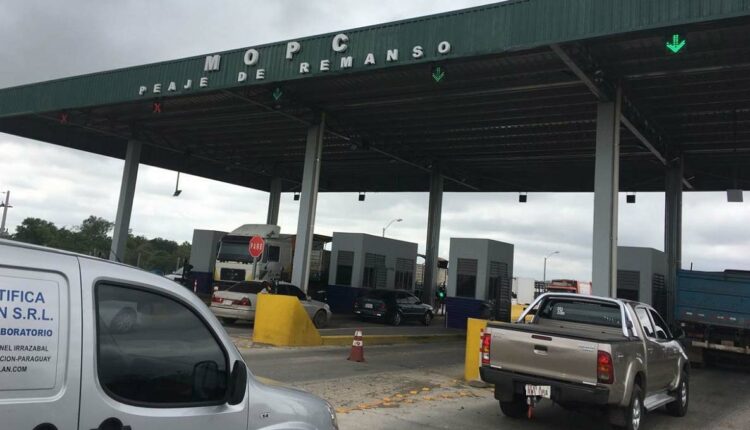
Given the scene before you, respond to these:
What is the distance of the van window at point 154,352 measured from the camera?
250 centimetres

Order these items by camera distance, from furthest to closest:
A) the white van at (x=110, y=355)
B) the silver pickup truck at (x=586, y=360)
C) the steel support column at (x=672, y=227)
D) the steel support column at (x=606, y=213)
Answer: the steel support column at (x=672, y=227) → the steel support column at (x=606, y=213) → the silver pickup truck at (x=586, y=360) → the white van at (x=110, y=355)

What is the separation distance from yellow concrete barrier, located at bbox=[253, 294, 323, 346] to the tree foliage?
3316 millimetres

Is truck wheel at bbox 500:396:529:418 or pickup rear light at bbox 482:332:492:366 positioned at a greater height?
pickup rear light at bbox 482:332:492:366

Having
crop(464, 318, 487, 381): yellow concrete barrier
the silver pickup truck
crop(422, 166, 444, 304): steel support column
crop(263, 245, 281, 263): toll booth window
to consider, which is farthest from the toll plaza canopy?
the silver pickup truck

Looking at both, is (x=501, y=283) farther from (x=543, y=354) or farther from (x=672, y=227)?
(x=543, y=354)

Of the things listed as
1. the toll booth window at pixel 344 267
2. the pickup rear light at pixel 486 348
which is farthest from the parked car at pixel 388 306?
the pickup rear light at pixel 486 348

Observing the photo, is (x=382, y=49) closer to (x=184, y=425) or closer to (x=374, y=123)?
(x=374, y=123)

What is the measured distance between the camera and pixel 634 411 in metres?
6.98

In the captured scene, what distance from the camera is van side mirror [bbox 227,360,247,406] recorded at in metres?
2.93

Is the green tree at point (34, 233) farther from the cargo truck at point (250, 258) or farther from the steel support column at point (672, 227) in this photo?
the steel support column at point (672, 227)

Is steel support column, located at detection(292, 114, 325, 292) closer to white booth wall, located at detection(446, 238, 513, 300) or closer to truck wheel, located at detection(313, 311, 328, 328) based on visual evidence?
truck wheel, located at detection(313, 311, 328, 328)

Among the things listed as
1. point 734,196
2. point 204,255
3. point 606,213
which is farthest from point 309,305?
point 204,255

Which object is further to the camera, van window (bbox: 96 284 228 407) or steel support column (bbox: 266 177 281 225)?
steel support column (bbox: 266 177 281 225)

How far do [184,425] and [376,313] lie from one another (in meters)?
22.2
